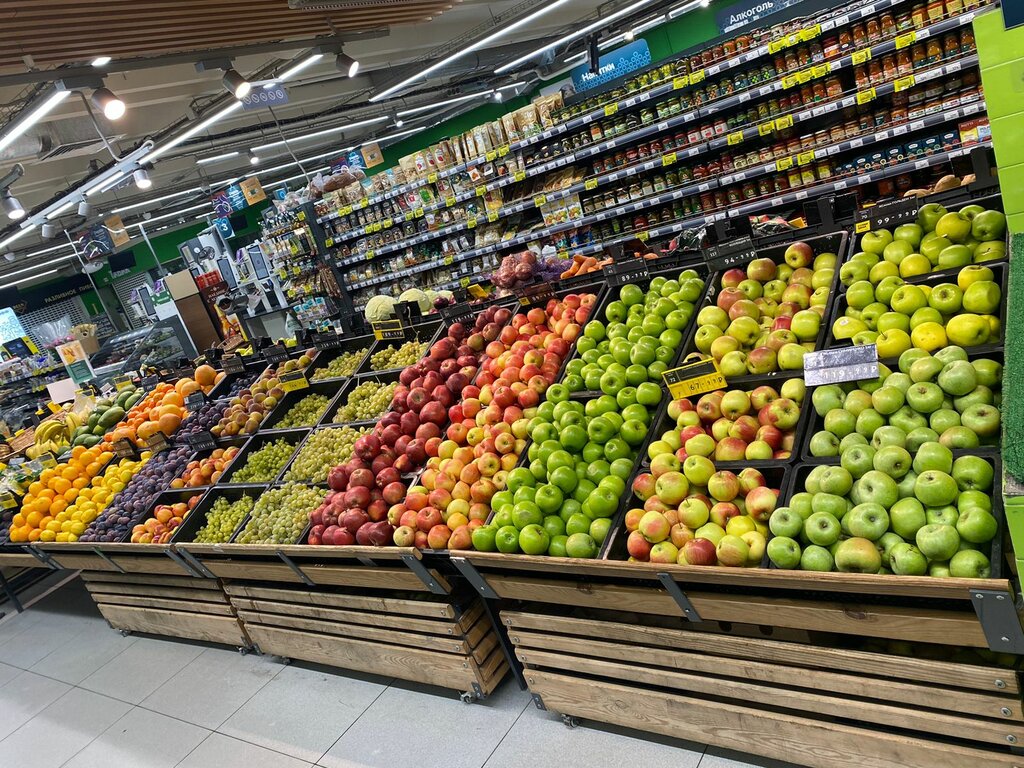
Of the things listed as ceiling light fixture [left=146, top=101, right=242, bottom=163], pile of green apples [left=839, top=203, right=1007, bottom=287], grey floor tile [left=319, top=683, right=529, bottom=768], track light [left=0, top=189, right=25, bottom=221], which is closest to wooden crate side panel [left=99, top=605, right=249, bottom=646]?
grey floor tile [left=319, top=683, right=529, bottom=768]

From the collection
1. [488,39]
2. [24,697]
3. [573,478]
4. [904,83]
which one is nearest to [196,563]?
[24,697]

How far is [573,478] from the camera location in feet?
7.73

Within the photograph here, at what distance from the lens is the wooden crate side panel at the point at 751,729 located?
1744mm

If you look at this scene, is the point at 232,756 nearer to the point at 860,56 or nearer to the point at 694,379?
the point at 694,379

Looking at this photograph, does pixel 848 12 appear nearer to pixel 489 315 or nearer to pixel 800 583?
pixel 489 315

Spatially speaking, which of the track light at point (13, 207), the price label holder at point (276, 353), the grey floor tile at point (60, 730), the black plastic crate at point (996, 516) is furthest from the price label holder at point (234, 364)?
the track light at point (13, 207)

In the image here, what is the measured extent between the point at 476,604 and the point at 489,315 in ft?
5.16

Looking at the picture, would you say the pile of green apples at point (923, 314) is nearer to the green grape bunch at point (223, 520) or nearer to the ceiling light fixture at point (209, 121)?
the green grape bunch at point (223, 520)

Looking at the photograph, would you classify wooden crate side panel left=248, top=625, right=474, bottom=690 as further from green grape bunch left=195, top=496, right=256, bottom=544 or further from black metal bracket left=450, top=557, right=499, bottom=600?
green grape bunch left=195, top=496, right=256, bottom=544

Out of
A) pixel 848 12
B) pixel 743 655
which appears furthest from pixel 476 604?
pixel 848 12

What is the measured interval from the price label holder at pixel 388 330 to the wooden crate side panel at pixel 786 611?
82.8 inches

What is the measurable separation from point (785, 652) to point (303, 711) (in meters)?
2.32

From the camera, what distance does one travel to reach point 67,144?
905 cm

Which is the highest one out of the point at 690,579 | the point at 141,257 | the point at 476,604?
the point at 141,257
